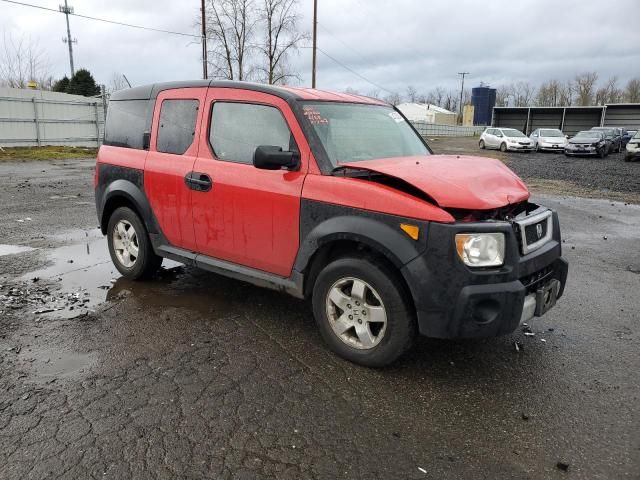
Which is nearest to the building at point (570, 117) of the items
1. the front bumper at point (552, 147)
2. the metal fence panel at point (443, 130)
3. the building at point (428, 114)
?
the metal fence panel at point (443, 130)

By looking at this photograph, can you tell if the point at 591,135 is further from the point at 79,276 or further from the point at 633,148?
the point at 79,276

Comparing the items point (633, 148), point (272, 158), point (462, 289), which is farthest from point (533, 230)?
point (633, 148)

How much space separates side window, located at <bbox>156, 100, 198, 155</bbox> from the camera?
463 cm

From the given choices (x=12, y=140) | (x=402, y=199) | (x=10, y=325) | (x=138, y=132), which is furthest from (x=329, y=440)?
(x=12, y=140)

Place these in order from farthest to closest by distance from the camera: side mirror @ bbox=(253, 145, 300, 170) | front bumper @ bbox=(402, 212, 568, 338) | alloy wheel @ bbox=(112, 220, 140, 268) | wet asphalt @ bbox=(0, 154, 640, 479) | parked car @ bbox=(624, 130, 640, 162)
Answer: parked car @ bbox=(624, 130, 640, 162)
alloy wheel @ bbox=(112, 220, 140, 268)
side mirror @ bbox=(253, 145, 300, 170)
front bumper @ bbox=(402, 212, 568, 338)
wet asphalt @ bbox=(0, 154, 640, 479)

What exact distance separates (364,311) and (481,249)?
908 millimetres

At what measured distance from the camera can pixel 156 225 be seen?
494 centimetres

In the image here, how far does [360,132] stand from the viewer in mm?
4305

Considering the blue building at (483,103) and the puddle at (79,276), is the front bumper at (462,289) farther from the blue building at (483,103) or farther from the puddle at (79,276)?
the blue building at (483,103)

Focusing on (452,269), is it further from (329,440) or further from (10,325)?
(10,325)

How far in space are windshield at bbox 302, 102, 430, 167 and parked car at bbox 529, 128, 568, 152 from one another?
1187 inches

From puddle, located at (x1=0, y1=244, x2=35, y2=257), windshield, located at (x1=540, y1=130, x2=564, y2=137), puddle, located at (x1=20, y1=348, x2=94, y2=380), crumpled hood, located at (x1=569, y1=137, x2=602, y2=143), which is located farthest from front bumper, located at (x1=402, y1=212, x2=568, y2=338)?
windshield, located at (x1=540, y1=130, x2=564, y2=137)

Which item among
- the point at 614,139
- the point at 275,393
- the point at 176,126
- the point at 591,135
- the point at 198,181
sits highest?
the point at 176,126

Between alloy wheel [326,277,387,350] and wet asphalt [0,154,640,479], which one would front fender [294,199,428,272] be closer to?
alloy wheel [326,277,387,350]
